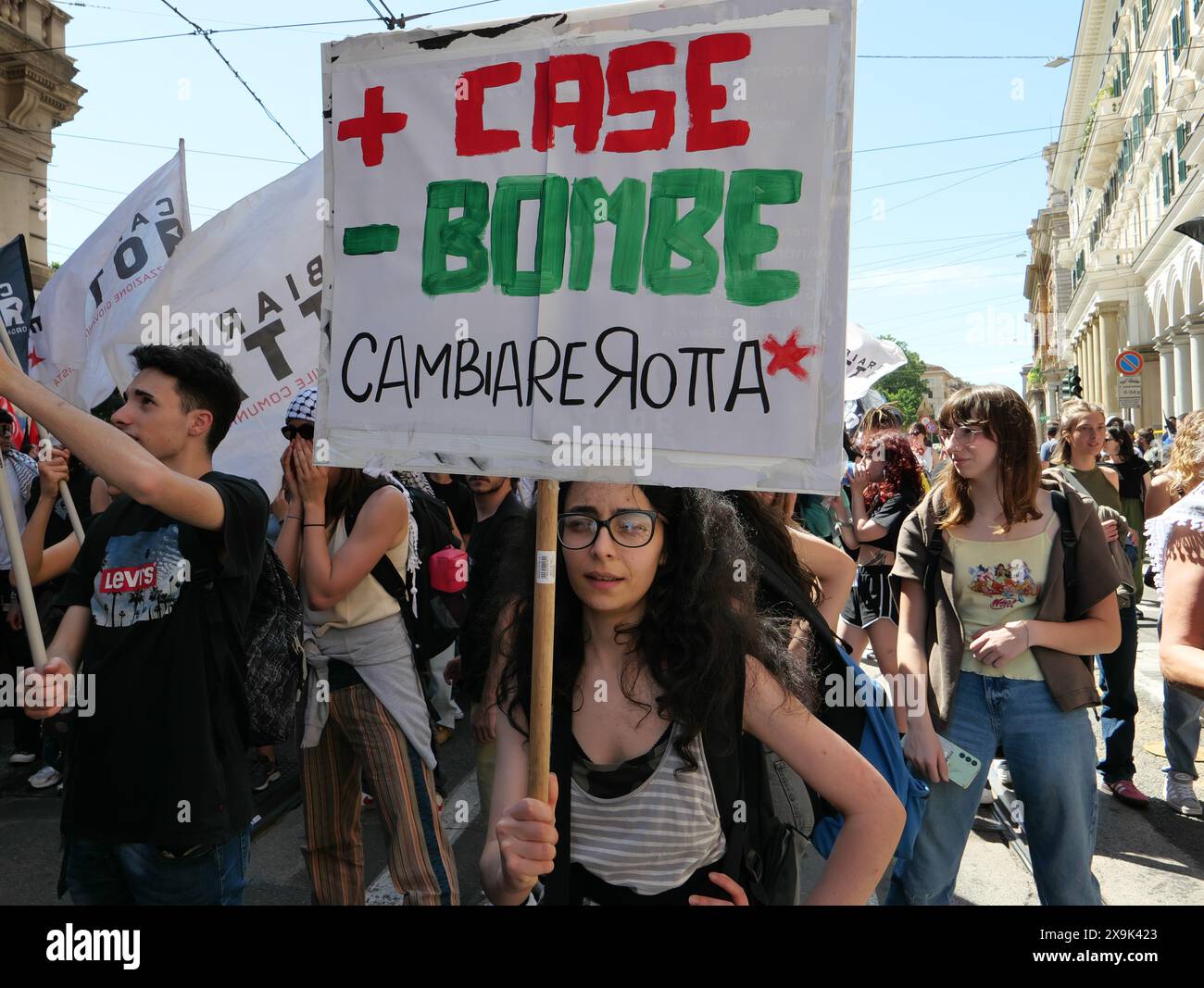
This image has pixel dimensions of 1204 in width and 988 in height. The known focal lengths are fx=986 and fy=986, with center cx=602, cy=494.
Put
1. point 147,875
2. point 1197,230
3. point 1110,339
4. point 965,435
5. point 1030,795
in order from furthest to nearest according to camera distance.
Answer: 1. point 1110,339
2. point 1197,230
3. point 965,435
4. point 1030,795
5. point 147,875

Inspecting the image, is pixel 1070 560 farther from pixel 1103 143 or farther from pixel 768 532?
pixel 1103 143

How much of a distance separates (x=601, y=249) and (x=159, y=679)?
1539mm

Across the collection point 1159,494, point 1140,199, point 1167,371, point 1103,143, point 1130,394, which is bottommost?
point 1159,494

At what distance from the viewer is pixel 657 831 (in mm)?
1895

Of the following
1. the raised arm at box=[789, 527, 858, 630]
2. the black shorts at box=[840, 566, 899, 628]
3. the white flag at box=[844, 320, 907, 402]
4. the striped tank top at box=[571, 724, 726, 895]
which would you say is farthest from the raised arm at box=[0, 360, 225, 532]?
the white flag at box=[844, 320, 907, 402]

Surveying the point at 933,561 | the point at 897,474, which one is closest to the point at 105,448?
the point at 933,561

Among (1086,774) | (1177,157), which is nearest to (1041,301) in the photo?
(1177,157)

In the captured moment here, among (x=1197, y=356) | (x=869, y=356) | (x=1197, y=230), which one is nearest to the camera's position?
(x=1197, y=230)

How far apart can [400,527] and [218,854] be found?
4.12 ft

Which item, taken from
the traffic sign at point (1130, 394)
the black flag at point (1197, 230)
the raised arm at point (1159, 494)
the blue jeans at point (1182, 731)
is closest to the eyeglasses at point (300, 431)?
the blue jeans at point (1182, 731)

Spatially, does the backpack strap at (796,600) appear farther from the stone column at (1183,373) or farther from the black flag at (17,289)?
the stone column at (1183,373)

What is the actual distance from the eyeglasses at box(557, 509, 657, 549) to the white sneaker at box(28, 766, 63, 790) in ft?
15.4

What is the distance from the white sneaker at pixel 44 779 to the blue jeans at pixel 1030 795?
4.60 meters

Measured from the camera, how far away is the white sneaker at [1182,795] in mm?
4789
